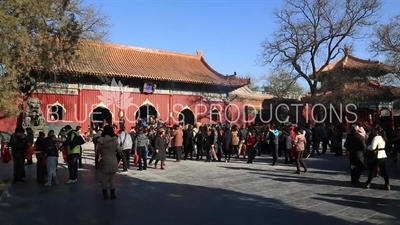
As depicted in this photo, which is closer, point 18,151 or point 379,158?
point 379,158

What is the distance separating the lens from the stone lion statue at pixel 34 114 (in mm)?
22078

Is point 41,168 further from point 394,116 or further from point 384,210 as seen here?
point 394,116

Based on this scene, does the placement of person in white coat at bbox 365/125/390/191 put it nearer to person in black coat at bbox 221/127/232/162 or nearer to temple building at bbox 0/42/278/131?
person in black coat at bbox 221/127/232/162

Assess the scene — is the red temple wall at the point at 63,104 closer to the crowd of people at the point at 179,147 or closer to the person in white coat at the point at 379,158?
the crowd of people at the point at 179,147

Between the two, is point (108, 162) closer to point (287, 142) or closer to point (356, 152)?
point (356, 152)

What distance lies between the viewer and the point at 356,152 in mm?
9461

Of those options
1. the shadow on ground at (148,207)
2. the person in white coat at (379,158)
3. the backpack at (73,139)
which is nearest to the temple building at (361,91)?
the person in white coat at (379,158)

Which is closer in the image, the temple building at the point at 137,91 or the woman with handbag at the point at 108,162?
the woman with handbag at the point at 108,162

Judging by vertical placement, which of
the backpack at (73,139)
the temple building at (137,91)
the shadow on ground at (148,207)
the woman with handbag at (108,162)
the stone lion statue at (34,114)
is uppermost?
the temple building at (137,91)

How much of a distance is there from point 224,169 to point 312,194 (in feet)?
15.3

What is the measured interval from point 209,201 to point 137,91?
2037cm

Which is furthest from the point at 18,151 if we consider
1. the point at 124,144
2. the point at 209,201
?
the point at 209,201

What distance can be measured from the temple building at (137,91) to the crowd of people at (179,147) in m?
9.19

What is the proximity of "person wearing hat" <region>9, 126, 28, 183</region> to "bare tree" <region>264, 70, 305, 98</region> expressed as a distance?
23836 mm
